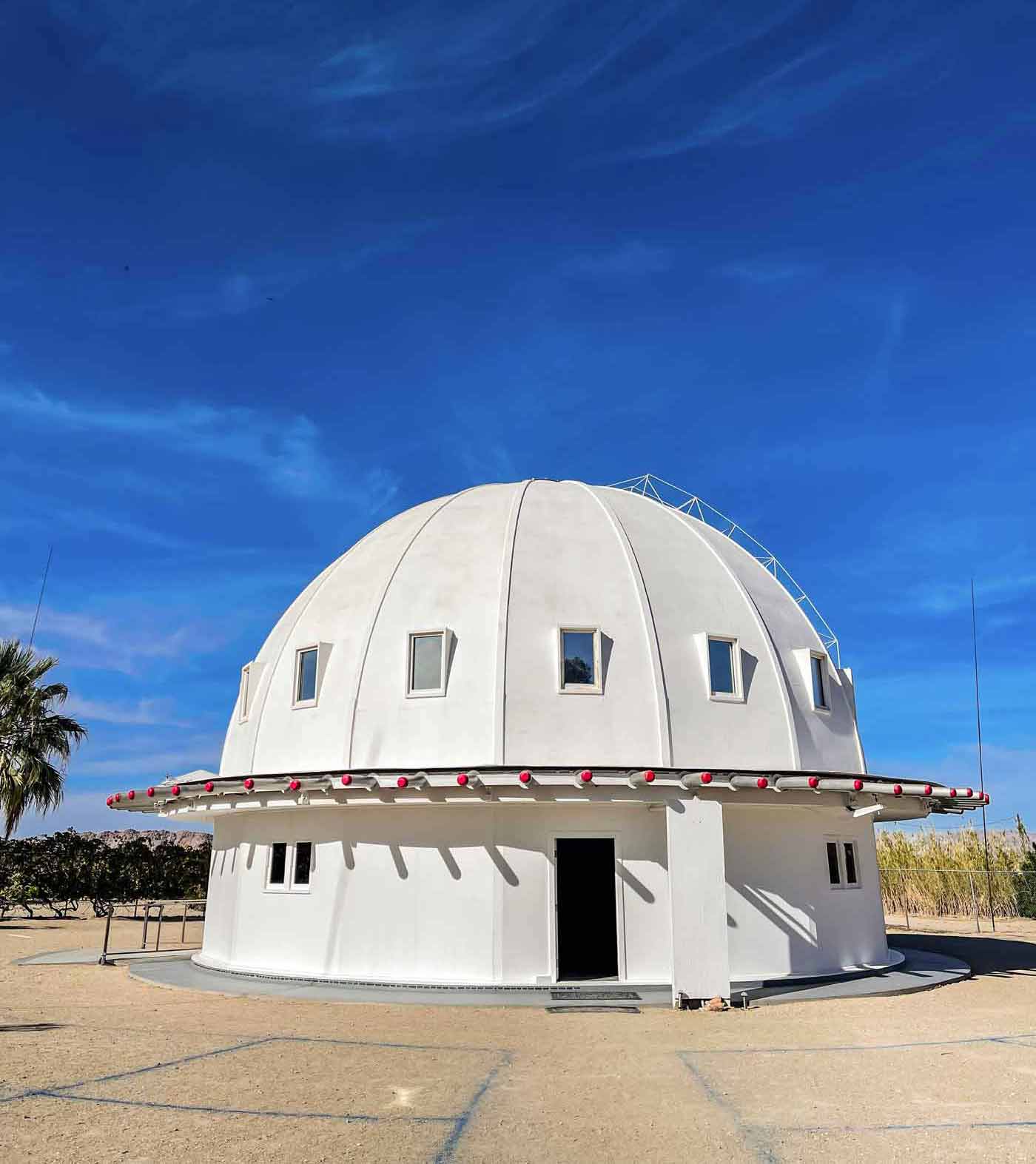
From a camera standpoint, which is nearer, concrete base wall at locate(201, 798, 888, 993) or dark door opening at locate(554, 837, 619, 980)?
concrete base wall at locate(201, 798, 888, 993)

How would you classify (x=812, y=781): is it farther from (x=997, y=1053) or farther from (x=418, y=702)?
(x=418, y=702)

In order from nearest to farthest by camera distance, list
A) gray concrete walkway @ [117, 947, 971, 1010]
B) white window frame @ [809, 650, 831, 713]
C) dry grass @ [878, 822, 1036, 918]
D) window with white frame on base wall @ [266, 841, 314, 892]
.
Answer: gray concrete walkway @ [117, 947, 971, 1010] → window with white frame on base wall @ [266, 841, 314, 892] → white window frame @ [809, 650, 831, 713] → dry grass @ [878, 822, 1036, 918]

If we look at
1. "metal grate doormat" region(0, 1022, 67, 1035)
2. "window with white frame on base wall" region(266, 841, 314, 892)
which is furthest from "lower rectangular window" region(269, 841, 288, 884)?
"metal grate doormat" region(0, 1022, 67, 1035)

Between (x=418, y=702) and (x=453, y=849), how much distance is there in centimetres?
259

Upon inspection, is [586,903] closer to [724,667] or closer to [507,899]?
[507,899]

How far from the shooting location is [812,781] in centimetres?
1450

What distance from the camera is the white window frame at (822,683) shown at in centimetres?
1736

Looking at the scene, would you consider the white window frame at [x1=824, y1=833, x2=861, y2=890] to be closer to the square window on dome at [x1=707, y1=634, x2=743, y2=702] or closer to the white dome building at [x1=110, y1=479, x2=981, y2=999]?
the white dome building at [x1=110, y1=479, x2=981, y2=999]

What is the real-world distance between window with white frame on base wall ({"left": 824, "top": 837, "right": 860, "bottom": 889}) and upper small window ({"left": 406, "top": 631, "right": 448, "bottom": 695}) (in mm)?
7734

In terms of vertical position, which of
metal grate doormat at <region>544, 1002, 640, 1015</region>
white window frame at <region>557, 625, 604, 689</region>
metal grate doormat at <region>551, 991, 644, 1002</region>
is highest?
white window frame at <region>557, 625, 604, 689</region>

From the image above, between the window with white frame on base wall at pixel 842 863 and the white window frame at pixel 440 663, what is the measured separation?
7.67m

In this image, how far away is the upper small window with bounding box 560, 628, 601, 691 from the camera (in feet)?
50.9

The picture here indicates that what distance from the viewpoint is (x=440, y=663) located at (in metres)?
15.9

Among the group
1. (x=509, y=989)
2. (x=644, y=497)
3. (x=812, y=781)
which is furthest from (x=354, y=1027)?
(x=644, y=497)
